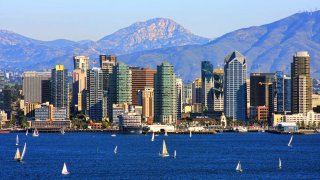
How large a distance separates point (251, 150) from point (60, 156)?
24.0m

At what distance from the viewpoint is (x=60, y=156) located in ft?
332

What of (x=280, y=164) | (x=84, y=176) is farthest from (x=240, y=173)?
(x=84, y=176)

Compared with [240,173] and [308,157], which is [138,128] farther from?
[240,173]

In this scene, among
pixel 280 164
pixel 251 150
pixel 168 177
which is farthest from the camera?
pixel 251 150

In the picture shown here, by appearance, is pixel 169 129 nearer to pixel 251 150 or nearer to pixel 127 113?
pixel 127 113

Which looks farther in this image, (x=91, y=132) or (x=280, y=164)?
(x=91, y=132)

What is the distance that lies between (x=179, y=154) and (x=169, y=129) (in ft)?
278

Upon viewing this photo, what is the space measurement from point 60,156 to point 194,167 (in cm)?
2032

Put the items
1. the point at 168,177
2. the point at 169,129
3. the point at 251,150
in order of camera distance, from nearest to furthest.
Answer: the point at 168,177 < the point at 251,150 < the point at 169,129

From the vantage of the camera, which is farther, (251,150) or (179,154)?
(251,150)

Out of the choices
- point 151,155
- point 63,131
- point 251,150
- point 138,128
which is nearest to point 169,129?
point 138,128

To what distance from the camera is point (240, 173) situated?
78.5 m

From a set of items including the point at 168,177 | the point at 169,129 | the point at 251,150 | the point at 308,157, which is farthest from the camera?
the point at 169,129

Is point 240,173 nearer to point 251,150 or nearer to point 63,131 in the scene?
point 251,150
